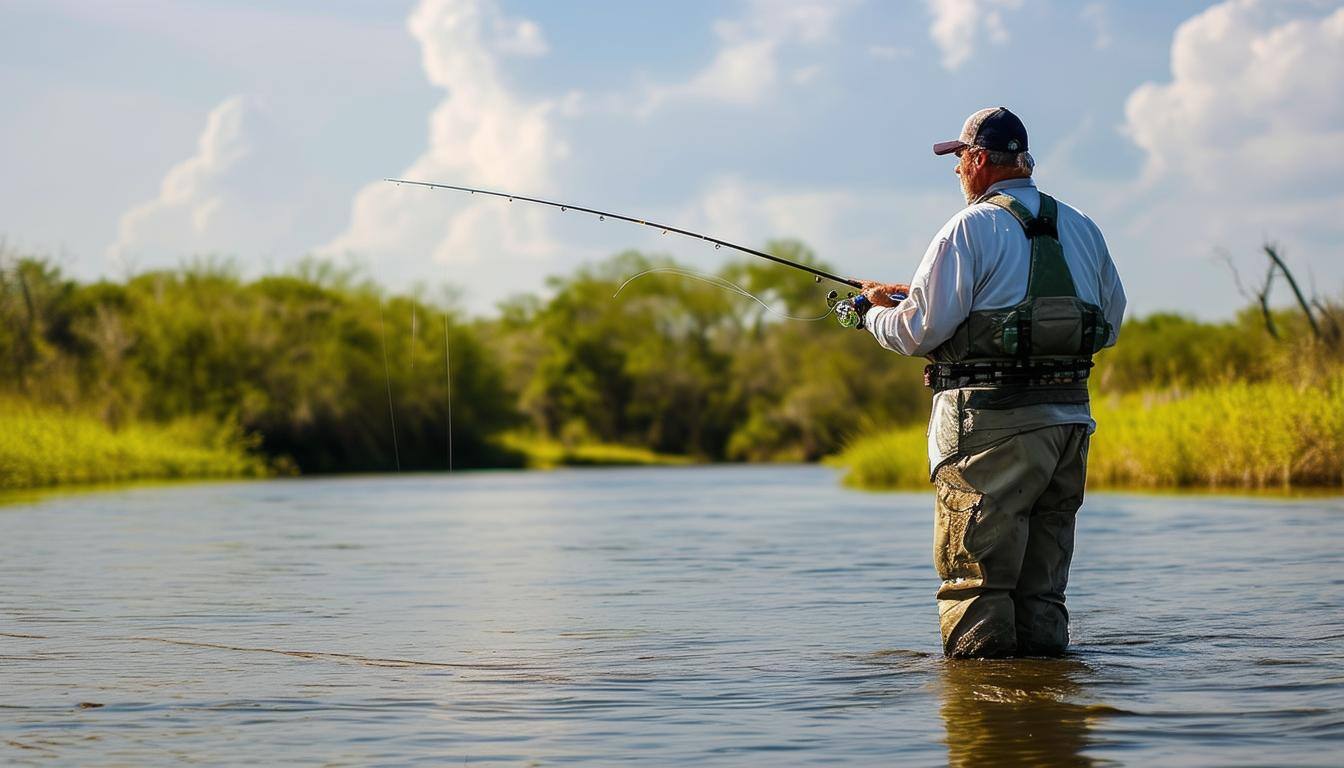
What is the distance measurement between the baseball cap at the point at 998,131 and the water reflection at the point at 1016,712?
5.99 ft

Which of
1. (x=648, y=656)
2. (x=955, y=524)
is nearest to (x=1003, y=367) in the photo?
(x=955, y=524)

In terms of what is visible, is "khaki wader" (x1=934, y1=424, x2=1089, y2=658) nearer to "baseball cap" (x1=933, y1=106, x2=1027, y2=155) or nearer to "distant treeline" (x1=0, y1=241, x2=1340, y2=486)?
"baseball cap" (x1=933, y1=106, x2=1027, y2=155)

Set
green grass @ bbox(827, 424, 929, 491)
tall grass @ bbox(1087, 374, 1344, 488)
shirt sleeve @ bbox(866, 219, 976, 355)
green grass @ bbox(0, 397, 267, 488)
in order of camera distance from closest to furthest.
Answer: shirt sleeve @ bbox(866, 219, 976, 355) → tall grass @ bbox(1087, 374, 1344, 488) → green grass @ bbox(827, 424, 929, 491) → green grass @ bbox(0, 397, 267, 488)

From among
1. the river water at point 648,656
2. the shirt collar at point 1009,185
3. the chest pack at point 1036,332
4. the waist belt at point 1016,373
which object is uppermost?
the shirt collar at point 1009,185

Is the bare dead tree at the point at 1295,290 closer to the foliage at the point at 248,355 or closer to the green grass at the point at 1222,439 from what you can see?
the green grass at the point at 1222,439

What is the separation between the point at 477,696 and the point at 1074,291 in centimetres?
244

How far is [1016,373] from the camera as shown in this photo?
571cm

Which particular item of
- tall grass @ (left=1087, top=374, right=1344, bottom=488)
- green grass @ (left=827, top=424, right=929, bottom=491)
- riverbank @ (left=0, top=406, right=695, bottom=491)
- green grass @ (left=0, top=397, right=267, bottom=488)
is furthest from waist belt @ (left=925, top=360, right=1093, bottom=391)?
green grass @ (left=0, top=397, right=267, bottom=488)

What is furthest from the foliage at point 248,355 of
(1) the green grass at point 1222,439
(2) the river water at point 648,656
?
(2) the river water at point 648,656

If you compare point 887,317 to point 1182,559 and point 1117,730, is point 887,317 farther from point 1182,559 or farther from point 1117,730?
point 1182,559

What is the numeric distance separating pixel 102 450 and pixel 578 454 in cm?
3095

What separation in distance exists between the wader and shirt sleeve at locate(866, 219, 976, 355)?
0.10m

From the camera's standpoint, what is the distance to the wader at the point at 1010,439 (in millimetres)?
5652

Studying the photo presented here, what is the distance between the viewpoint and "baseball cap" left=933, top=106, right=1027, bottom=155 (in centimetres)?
593
